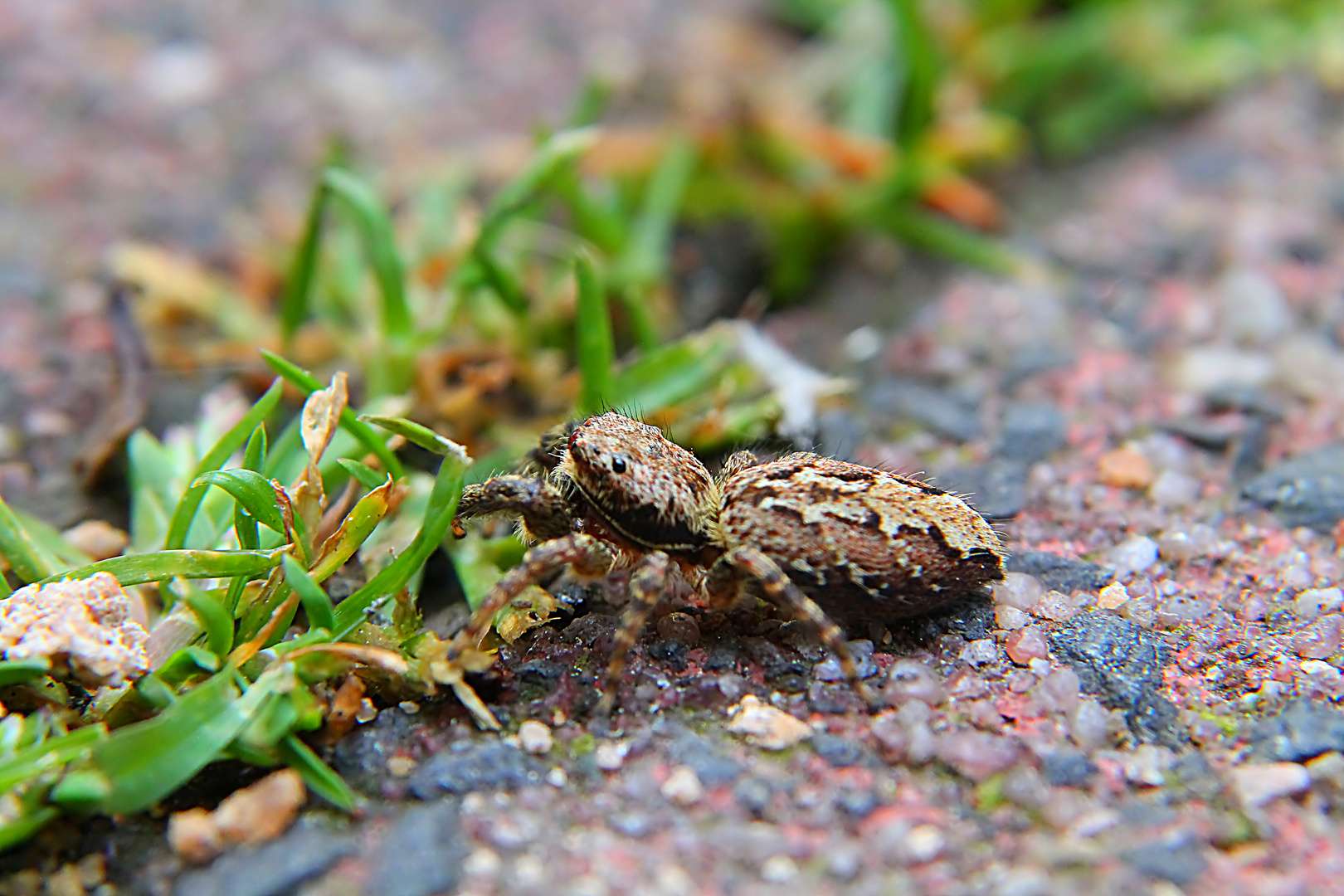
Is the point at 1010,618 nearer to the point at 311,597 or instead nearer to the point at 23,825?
the point at 311,597

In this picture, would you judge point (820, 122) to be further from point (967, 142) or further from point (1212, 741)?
point (1212, 741)

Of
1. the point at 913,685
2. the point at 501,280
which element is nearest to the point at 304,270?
the point at 501,280

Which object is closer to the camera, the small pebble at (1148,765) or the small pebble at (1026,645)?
the small pebble at (1148,765)

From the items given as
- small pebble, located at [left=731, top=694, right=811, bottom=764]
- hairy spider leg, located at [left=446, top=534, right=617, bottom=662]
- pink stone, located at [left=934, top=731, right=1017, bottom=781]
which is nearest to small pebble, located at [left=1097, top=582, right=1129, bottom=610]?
pink stone, located at [left=934, top=731, right=1017, bottom=781]

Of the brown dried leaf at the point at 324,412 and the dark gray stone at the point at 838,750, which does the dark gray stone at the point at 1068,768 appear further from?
the brown dried leaf at the point at 324,412

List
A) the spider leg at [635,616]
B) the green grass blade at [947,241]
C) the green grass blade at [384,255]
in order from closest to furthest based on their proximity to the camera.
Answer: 1. the spider leg at [635,616]
2. the green grass blade at [384,255]
3. the green grass blade at [947,241]

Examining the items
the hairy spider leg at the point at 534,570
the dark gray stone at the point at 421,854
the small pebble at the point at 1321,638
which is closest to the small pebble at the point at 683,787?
the dark gray stone at the point at 421,854
